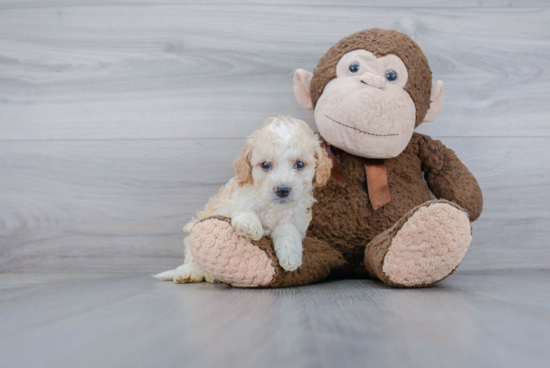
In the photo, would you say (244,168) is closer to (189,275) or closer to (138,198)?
(189,275)

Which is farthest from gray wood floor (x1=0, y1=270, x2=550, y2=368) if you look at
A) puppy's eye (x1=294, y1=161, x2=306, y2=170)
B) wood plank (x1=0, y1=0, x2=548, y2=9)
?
wood plank (x1=0, y1=0, x2=548, y2=9)

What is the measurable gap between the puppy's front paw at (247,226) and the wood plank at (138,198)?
469mm

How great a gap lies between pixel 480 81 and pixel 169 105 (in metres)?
1.05

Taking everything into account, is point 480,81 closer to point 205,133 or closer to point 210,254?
point 205,133

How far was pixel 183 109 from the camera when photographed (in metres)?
1.33

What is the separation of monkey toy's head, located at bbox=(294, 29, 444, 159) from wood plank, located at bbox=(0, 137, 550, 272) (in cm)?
38

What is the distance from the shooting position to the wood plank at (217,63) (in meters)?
1.33

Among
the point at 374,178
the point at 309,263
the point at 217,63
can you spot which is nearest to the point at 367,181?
the point at 374,178

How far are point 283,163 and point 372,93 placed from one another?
0.27 m

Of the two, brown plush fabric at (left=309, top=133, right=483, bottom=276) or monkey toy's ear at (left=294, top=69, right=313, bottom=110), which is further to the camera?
monkey toy's ear at (left=294, top=69, right=313, bottom=110)

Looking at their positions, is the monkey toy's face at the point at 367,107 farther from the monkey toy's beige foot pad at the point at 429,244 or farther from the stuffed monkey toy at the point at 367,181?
the monkey toy's beige foot pad at the point at 429,244

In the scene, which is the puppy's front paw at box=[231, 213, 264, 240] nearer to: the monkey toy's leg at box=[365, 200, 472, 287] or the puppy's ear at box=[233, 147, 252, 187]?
the puppy's ear at box=[233, 147, 252, 187]

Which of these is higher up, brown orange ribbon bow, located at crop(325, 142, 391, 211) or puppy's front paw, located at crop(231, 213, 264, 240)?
brown orange ribbon bow, located at crop(325, 142, 391, 211)

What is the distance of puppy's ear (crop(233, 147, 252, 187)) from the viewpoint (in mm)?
939
